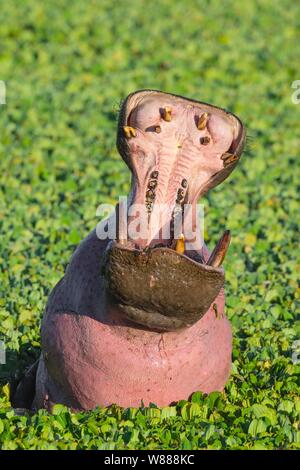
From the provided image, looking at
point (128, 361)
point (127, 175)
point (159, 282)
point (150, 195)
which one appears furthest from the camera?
point (127, 175)

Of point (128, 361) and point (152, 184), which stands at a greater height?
point (152, 184)

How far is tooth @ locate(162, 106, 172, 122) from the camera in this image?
391cm

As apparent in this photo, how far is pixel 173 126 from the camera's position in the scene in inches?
155

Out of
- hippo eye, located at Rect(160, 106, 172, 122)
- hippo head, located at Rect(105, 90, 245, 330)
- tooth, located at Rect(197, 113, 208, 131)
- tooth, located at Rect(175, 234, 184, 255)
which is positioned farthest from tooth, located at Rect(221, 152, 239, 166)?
tooth, located at Rect(175, 234, 184, 255)

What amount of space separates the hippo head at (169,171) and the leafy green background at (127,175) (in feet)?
0.89

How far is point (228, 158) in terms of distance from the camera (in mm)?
3969

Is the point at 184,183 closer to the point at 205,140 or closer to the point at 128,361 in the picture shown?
the point at 205,140

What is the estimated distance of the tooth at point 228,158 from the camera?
3.96 m

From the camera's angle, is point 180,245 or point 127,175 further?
point 127,175

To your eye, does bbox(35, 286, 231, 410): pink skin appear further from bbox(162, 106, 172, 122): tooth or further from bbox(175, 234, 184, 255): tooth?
bbox(162, 106, 172, 122): tooth

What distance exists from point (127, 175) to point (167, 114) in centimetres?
354

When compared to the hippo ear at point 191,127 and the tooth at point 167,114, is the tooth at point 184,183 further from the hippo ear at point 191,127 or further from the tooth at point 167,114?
the tooth at point 167,114

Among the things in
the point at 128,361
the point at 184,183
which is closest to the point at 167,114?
the point at 184,183
